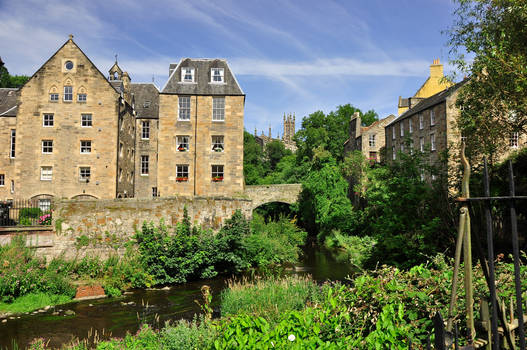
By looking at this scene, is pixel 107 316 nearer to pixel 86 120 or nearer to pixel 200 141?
pixel 200 141

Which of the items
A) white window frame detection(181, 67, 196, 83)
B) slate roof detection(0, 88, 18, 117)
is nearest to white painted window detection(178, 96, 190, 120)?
white window frame detection(181, 67, 196, 83)

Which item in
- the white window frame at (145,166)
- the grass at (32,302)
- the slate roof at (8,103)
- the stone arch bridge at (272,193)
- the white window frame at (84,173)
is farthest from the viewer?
the white window frame at (145,166)

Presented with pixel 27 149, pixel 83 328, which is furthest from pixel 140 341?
pixel 27 149

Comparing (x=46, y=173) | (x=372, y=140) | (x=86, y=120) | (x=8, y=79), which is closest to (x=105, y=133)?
(x=86, y=120)

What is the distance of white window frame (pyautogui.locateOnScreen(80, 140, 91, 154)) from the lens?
28.3 m

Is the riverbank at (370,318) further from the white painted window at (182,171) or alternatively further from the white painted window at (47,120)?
the white painted window at (47,120)

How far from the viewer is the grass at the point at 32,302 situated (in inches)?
532

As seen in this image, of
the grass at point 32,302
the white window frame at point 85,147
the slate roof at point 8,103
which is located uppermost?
the slate roof at point 8,103

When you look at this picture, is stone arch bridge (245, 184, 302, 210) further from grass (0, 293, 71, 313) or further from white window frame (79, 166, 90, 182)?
grass (0, 293, 71, 313)

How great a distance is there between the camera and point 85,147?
2834cm

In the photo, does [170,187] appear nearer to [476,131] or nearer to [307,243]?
[307,243]

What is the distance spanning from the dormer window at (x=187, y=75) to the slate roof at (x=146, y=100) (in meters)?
5.95

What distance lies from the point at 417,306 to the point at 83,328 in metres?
11.1

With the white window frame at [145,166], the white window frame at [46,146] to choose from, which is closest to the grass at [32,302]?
the white window frame at [46,146]
